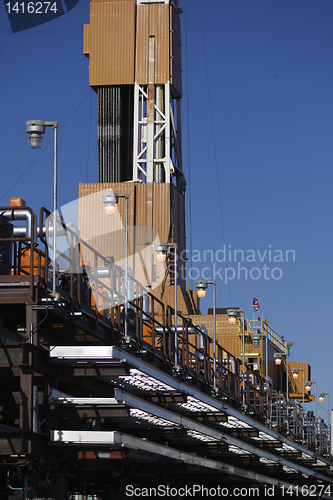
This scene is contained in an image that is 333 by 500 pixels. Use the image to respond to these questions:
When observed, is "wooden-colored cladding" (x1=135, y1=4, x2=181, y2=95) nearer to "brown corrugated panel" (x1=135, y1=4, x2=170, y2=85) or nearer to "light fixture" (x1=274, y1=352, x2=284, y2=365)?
"brown corrugated panel" (x1=135, y1=4, x2=170, y2=85)

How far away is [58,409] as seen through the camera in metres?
20.1

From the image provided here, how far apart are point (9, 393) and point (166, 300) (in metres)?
44.9

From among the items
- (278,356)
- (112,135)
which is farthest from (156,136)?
(278,356)

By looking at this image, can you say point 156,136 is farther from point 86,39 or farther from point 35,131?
point 35,131

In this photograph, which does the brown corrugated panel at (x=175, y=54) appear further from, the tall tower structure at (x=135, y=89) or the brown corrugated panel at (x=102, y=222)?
the brown corrugated panel at (x=102, y=222)

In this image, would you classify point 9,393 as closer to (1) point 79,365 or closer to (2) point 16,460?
(1) point 79,365

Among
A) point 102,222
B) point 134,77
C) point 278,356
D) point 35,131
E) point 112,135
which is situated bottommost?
point 278,356

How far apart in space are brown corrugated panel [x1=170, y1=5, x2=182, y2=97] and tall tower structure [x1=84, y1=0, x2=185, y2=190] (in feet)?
0.29

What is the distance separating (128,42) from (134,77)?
10.5 feet

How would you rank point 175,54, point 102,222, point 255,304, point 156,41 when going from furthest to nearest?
point 255,304
point 175,54
point 156,41
point 102,222

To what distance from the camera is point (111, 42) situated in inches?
2928

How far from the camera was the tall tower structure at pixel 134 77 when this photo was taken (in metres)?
73.3

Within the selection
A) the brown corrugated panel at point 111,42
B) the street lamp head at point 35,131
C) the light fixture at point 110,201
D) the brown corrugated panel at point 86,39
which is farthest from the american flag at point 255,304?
the street lamp head at point 35,131

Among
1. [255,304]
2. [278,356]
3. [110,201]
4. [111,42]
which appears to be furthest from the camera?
[255,304]
